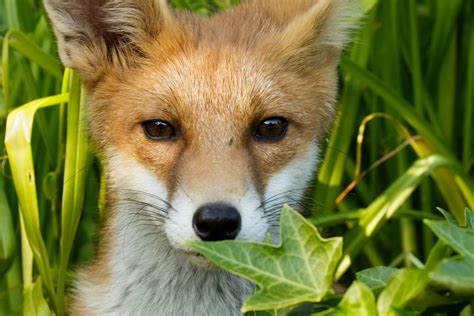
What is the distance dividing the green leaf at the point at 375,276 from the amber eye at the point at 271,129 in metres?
1.00

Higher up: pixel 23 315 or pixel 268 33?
pixel 268 33

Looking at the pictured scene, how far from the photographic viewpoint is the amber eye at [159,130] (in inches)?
122

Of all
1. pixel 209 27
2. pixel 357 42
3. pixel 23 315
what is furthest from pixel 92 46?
pixel 357 42

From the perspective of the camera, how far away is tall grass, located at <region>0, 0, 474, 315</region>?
12.2ft

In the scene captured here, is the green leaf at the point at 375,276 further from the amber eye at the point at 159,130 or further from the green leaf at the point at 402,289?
the amber eye at the point at 159,130

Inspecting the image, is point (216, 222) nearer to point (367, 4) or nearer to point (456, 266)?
point (456, 266)

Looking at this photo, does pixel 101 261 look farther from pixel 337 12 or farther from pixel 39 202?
pixel 337 12

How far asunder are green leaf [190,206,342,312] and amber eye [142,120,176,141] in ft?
3.54

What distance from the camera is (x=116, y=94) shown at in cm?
333

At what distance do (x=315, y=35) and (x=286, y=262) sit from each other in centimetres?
160

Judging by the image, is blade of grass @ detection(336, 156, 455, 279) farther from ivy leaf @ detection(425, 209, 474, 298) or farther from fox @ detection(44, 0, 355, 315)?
Answer: ivy leaf @ detection(425, 209, 474, 298)

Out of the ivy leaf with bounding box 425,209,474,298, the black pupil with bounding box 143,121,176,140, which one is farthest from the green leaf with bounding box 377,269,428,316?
the black pupil with bounding box 143,121,176,140

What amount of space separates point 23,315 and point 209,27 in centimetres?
154


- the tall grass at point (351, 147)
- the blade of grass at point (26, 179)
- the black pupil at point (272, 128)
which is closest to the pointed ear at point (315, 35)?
the black pupil at point (272, 128)
